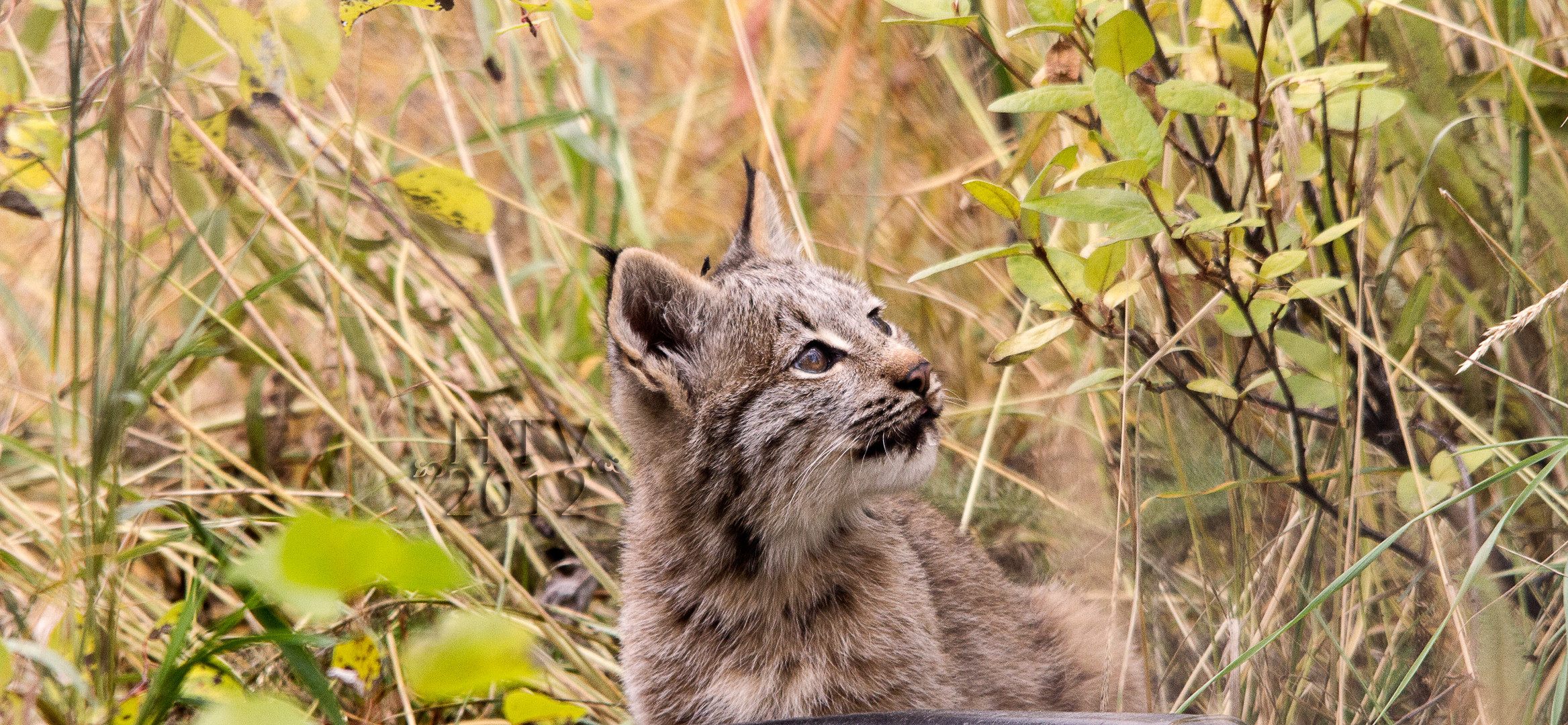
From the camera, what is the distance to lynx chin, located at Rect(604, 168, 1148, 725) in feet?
8.09

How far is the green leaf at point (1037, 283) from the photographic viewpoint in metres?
2.39

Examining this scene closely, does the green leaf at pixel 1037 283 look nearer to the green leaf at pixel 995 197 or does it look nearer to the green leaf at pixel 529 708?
the green leaf at pixel 995 197

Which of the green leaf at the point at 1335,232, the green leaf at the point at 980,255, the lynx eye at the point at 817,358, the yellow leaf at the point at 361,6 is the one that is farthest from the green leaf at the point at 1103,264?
A: the yellow leaf at the point at 361,6

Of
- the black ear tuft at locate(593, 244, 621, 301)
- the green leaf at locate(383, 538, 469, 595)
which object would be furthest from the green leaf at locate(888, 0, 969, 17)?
the green leaf at locate(383, 538, 469, 595)

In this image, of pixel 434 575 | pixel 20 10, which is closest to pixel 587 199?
pixel 20 10

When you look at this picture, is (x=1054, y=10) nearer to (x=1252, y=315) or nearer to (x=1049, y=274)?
(x=1049, y=274)

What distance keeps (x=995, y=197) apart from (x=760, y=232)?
1.08m

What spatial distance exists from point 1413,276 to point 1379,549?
1.19 meters

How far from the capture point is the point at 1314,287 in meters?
2.25

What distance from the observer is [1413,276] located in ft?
9.84

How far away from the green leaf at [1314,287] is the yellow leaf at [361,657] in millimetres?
2125

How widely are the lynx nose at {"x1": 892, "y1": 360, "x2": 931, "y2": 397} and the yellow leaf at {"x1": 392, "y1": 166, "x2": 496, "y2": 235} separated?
1.27m

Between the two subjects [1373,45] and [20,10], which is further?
[20,10]

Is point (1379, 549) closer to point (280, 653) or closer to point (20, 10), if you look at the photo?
point (280, 653)
